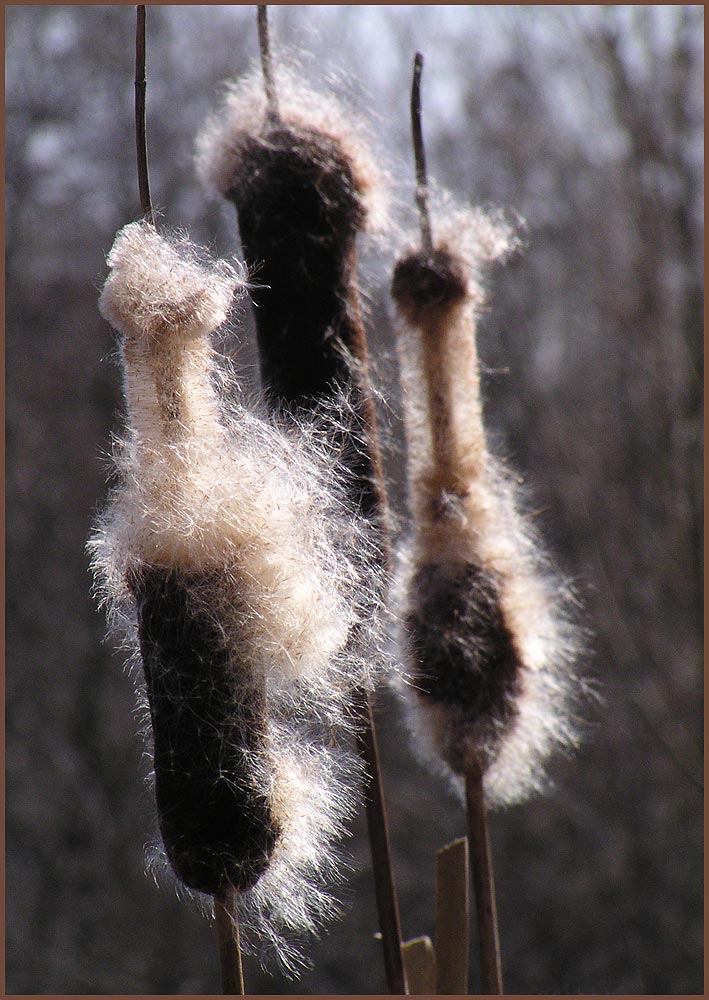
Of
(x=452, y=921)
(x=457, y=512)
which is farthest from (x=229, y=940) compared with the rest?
(x=457, y=512)

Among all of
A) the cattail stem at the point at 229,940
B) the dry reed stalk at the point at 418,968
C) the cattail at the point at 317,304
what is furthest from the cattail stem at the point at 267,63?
the dry reed stalk at the point at 418,968

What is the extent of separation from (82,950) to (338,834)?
244 centimetres

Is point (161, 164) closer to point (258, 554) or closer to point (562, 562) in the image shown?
point (562, 562)

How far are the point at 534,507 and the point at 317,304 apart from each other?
2115 mm

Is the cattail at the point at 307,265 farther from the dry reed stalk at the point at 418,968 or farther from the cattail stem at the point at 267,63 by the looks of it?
the dry reed stalk at the point at 418,968

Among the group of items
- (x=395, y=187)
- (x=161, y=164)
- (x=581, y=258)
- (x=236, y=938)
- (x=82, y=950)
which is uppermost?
(x=161, y=164)

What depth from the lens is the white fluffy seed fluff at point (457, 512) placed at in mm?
632

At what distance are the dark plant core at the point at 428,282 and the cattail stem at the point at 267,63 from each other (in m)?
0.14

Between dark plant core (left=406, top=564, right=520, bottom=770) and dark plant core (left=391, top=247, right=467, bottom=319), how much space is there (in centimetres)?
19

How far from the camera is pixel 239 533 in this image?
0.44 m

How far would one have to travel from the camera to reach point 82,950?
252cm

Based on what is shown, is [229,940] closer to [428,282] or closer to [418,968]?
[418,968]

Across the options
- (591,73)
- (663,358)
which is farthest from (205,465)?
(591,73)

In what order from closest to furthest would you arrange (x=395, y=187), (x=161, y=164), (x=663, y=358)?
(x=395, y=187) → (x=663, y=358) → (x=161, y=164)
